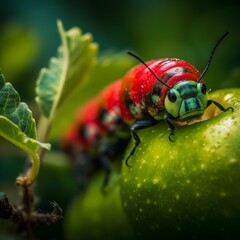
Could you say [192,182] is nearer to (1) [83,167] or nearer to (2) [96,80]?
(1) [83,167]

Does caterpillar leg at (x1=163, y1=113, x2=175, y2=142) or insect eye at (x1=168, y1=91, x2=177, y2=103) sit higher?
insect eye at (x1=168, y1=91, x2=177, y2=103)

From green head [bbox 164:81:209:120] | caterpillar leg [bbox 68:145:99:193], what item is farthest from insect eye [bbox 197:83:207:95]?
caterpillar leg [bbox 68:145:99:193]

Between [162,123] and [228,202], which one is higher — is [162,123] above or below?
above

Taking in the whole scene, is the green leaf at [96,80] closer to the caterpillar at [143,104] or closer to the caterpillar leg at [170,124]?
the caterpillar at [143,104]

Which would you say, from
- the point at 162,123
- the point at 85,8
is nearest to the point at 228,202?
the point at 162,123

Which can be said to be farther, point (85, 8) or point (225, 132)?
point (85, 8)

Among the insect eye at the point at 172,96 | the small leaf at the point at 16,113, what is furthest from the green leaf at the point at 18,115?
the insect eye at the point at 172,96

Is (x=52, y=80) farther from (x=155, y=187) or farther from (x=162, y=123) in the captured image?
(x=155, y=187)

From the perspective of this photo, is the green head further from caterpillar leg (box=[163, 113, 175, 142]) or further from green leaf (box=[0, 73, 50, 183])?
green leaf (box=[0, 73, 50, 183])

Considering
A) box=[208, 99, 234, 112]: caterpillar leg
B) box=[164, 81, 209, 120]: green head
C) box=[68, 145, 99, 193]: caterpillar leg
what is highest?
box=[164, 81, 209, 120]: green head
